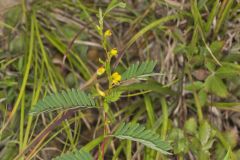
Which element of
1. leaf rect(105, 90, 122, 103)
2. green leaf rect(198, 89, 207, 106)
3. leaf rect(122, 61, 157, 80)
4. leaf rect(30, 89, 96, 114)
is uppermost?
leaf rect(122, 61, 157, 80)

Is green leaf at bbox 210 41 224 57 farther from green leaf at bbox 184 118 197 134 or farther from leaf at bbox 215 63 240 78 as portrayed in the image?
green leaf at bbox 184 118 197 134

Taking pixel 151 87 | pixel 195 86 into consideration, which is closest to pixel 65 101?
pixel 151 87

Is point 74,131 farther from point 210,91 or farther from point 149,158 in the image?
point 210,91

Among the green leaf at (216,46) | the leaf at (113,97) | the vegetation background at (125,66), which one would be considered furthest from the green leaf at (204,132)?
the leaf at (113,97)

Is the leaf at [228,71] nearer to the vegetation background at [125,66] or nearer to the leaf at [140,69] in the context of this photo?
the vegetation background at [125,66]

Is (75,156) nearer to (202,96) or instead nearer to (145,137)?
(145,137)

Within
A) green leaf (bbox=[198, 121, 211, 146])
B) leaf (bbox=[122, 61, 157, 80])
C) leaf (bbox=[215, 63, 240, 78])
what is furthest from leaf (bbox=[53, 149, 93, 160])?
leaf (bbox=[215, 63, 240, 78])

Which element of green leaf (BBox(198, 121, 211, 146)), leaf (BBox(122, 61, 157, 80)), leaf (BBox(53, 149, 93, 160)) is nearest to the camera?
leaf (BBox(53, 149, 93, 160))

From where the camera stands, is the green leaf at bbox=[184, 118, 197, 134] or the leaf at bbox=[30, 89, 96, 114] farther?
the green leaf at bbox=[184, 118, 197, 134]

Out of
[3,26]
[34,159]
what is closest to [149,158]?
[34,159]
